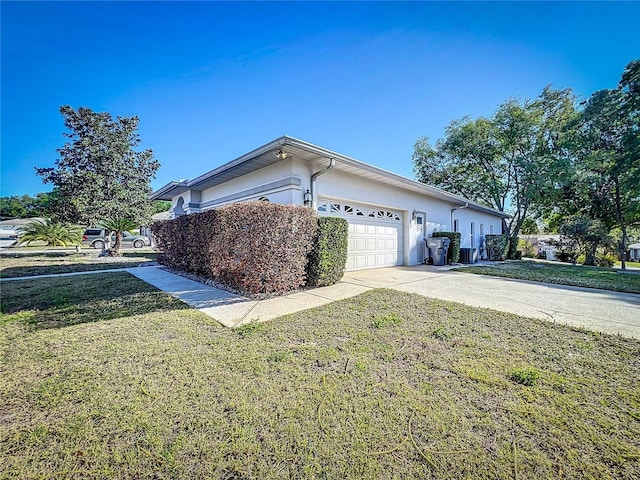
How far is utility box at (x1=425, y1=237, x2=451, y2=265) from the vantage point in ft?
36.8

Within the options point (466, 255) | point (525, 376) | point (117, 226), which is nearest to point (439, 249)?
point (466, 255)

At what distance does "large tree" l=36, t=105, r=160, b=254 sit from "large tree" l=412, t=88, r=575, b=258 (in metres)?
21.7

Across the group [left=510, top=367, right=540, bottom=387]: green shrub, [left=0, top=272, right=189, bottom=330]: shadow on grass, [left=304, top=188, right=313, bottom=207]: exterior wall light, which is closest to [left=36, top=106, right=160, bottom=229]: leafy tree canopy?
[left=0, top=272, right=189, bottom=330]: shadow on grass

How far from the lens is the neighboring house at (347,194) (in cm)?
715

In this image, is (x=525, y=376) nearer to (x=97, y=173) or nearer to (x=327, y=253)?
(x=327, y=253)

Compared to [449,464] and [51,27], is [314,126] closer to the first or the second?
[51,27]

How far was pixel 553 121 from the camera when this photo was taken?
16.8 meters

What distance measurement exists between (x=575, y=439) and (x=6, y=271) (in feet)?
47.0

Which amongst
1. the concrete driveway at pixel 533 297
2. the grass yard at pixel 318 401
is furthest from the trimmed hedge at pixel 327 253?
the grass yard at pixel 318 401

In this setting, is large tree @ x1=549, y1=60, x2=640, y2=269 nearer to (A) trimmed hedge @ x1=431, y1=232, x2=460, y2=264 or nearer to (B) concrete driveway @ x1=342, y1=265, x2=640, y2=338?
(A) trimmed hedge @ x1=431, y1=232, x2=460, y2=264

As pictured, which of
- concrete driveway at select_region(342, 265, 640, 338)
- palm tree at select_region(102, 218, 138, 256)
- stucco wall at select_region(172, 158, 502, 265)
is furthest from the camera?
palm tree at select_region(102, 218, 138, 256)

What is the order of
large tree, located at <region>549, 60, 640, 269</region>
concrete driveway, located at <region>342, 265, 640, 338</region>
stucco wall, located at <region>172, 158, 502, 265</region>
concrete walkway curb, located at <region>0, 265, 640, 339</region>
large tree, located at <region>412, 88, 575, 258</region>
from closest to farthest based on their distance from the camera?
concrete driveway, located at <region>342, 265, 640, 338</region> → concrete walkway curb, located at <region>0, 265, 640, 339</region> → stucco wall, located at <region>172, 158, 502, 265</region> → large tree, located at <region>549, 60, 640, 269</region> → large tree, located at <region>412, 88, 575, 258</region>

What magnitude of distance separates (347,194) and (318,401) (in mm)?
6949

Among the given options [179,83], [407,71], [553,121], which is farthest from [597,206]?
[179,83]
